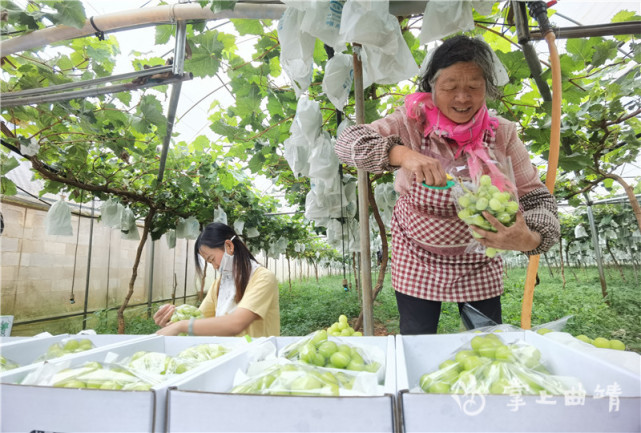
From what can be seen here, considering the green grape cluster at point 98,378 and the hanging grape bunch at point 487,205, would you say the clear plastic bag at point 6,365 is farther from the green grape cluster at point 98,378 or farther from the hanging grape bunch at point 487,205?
the hanging grape bunch at point 487,205

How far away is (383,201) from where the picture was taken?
176 inches

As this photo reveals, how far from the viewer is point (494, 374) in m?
0.78

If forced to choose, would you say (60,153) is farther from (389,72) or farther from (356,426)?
(356,426)

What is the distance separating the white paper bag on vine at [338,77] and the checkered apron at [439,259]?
2.43 ft

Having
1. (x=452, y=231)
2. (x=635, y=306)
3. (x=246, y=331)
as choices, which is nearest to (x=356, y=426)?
(x=452, y=231)

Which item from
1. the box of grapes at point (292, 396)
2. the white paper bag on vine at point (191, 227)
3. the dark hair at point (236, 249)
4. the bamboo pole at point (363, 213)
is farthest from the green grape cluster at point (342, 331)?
the white paper bag on vine at point (191, 227)

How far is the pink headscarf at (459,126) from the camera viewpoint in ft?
4.87

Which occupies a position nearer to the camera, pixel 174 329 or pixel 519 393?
pixel 519 393

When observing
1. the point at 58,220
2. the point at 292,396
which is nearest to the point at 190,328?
the point at 292,396

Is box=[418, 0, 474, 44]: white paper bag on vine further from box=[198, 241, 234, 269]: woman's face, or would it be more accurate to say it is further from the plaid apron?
box=[198, 241, 234, 269]: woman's face

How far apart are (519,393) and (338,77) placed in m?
1.77

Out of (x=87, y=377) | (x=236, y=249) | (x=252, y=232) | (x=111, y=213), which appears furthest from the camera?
(x=252, y=232)

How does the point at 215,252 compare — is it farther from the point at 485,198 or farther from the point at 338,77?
the point at 485,198

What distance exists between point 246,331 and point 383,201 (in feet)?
8.60
